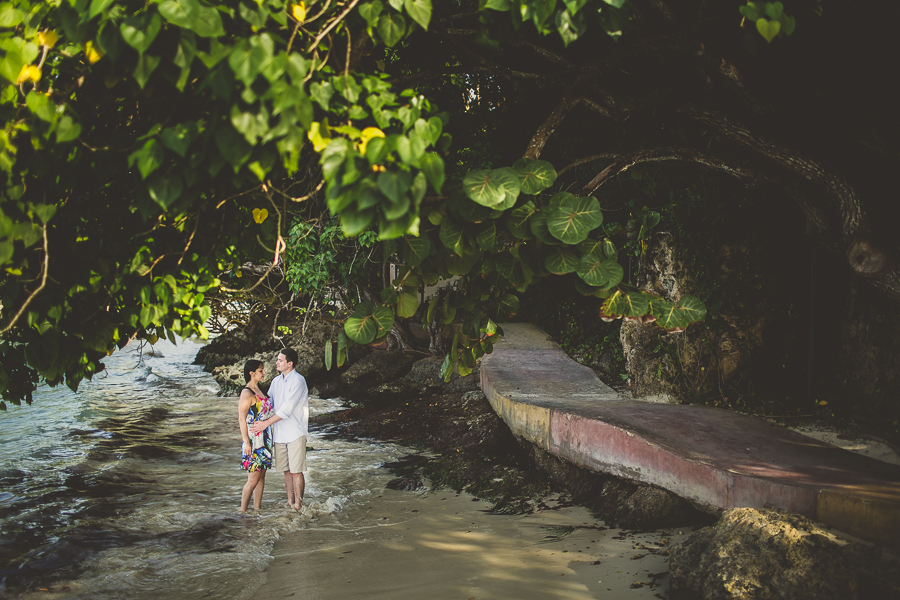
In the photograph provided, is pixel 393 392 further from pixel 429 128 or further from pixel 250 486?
pixel 429 128

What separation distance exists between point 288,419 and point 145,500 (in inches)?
85.1

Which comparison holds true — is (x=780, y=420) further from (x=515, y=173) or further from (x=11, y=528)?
(x=11, y=528)

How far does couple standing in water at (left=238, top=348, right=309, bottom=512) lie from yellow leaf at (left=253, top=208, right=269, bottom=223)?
8.93ft

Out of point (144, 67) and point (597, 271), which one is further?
point (597, 271)

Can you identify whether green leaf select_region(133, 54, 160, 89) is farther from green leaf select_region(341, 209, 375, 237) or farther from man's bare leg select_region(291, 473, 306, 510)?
man's bare leg select_region(291, 473, 306, 510)

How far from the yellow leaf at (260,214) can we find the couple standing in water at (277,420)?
8.93 ft

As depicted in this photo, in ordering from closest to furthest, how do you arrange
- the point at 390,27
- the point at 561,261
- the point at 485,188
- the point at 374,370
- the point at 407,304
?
the point at 390,27
the point at 485,188
the point at 561,261
the point at 407,304
the point at 374,370

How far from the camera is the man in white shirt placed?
5.75 m

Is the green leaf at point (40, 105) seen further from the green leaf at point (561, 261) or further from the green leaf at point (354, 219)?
the green leaf at point (561, 261)

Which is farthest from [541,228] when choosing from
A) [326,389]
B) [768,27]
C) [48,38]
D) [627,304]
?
[326,389]

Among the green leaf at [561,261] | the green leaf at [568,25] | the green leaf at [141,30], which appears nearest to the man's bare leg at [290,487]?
the green leaf at [561,261]

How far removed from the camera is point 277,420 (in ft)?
18.9

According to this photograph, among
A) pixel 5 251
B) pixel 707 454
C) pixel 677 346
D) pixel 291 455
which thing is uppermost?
pixel 5 251

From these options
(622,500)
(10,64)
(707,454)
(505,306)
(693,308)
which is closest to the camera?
(10,64)
